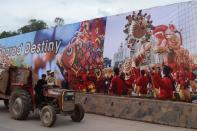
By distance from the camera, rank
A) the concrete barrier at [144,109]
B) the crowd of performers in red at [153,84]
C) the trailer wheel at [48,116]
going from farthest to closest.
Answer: the crowd of performers in red at [153,84] → the concrete barrier at [144,109] → the trailer wheel at [48,116]

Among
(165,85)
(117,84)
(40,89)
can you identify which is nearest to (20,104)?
(40,89)

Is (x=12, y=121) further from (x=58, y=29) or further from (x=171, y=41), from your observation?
(x=58, y=29)

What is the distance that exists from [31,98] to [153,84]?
4935mm

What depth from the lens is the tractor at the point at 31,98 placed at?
1290 centimetres

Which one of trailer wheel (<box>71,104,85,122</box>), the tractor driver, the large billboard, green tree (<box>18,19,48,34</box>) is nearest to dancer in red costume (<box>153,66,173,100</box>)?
the large billboard

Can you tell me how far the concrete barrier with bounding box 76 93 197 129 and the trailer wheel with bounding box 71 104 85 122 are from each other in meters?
2.20

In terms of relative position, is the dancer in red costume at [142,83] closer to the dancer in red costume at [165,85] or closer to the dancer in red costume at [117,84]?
the dancer in red costume at [165,85]

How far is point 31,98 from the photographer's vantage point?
13.9 m

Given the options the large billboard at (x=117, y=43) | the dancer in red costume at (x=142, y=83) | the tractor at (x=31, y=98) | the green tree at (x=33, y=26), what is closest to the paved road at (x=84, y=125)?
the tractor at (x=31, y=98)

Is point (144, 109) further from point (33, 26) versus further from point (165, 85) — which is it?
point (33, 26)

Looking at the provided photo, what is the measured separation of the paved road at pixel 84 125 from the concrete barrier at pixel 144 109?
0.37m

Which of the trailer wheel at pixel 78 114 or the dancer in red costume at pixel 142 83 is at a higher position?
the dancer in red costume at pixel 142 83

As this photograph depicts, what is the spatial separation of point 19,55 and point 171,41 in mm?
13421

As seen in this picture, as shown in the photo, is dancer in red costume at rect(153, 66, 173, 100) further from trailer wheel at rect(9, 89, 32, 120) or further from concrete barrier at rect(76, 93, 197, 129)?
trailer wheel at rect(9, 89, 32, 120)
